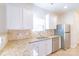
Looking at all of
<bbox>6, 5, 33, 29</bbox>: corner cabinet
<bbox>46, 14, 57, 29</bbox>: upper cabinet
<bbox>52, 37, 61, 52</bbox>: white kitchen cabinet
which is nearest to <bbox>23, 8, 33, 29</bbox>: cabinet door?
<bbox>6, 5, 33, 29</bbox>: corner cabinet

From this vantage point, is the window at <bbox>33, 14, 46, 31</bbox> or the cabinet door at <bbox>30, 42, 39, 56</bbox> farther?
the window at <bbox>33, 14, 46, 31</bbox>

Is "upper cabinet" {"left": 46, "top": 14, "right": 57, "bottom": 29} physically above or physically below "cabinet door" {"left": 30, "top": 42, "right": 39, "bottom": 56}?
above

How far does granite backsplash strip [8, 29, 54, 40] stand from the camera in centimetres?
182

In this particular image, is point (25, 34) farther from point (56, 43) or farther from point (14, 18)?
point (56, 43)

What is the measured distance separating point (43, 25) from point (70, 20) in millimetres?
454

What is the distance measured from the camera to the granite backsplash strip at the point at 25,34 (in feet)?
5.97

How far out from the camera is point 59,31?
1.83 m

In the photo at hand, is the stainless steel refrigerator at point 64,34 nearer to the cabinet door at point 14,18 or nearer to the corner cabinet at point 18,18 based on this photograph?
the corner cabinet at point 18,18

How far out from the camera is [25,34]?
2.08 metres

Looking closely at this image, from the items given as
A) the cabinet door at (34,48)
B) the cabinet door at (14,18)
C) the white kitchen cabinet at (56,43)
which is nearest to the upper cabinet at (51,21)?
the white kitchen cabinet at (56,43)

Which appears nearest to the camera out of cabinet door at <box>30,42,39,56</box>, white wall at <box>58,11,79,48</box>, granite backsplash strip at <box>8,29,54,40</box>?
cabinet door at <box>30,42,39,56</box>

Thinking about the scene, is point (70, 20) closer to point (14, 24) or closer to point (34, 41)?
point (34, 41)

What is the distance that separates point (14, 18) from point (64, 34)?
2.95 feet

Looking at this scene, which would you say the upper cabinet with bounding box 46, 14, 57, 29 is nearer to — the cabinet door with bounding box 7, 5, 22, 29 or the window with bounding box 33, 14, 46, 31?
the window with bounding box 33, 14, 46, 31
